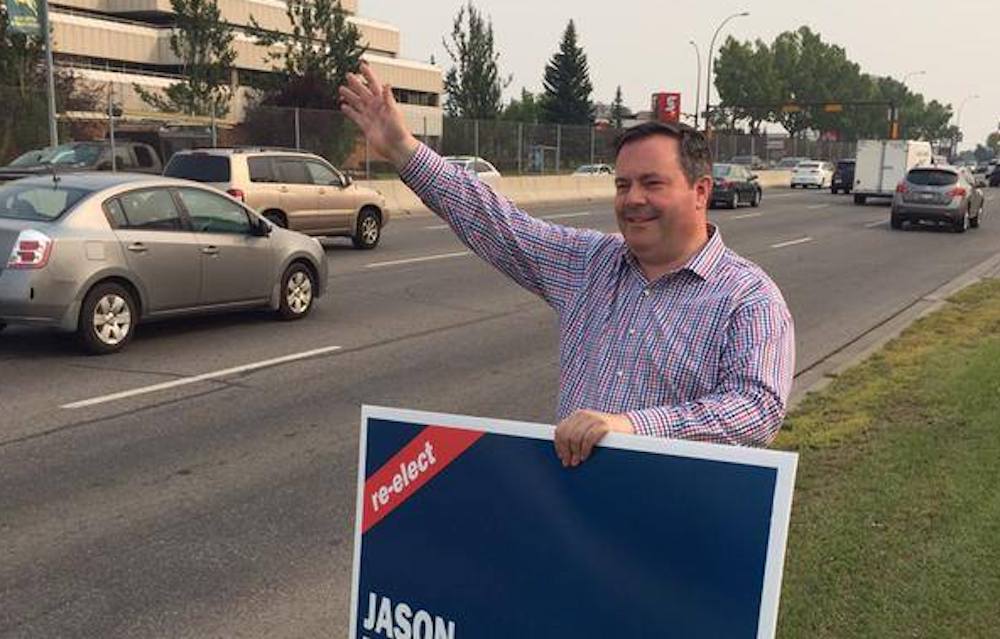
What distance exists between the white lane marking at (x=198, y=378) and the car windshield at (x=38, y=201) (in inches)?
84.3

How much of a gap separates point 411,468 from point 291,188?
14.8 meters

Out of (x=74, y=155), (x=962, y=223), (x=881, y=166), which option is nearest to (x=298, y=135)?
(x=74, y=155)

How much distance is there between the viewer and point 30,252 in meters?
8.30

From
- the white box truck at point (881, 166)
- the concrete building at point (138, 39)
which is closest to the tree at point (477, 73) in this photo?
the concrete building at point (138, 39)

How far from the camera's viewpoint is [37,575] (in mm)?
4227

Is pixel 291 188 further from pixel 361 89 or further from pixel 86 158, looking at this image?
pixel 361 89

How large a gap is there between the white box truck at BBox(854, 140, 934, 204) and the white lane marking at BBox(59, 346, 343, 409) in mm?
32450

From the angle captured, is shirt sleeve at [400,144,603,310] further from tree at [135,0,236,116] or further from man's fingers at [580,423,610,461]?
tree at [135,0,236,116]

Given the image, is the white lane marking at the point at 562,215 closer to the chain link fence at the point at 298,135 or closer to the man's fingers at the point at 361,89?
the chain link fence at the point at 298,135

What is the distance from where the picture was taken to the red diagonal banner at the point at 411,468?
224 centimetres

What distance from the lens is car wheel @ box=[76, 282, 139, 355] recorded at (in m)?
8.51

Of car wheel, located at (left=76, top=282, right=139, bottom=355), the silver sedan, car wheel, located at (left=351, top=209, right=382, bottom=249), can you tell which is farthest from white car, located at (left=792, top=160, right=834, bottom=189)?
car wheel, located at (left=76, top=282, right=139, bottom=355)

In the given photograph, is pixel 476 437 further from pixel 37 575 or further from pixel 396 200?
pixel 396 200

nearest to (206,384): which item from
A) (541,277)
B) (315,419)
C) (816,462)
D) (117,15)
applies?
(315,419)
